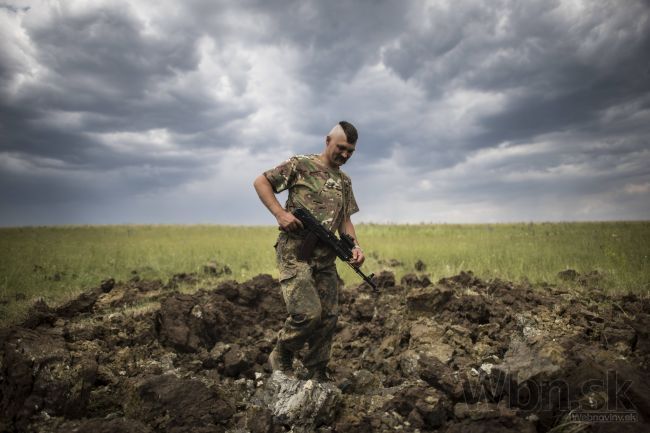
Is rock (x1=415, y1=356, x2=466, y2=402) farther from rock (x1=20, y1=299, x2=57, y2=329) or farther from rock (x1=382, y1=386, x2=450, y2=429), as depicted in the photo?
rock (x1=20, y1=299, x2=57, y2=329)

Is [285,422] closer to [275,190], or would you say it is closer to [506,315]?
[275,190]

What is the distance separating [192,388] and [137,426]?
1.84 feet

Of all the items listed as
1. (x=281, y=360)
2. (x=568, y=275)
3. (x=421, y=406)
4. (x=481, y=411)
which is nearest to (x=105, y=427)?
(x=281, y=360)

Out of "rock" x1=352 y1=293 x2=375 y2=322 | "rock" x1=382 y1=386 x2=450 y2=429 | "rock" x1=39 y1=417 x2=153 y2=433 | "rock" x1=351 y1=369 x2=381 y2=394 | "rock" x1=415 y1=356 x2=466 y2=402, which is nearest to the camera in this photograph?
"rock" x1=39 y1=417 x2=153 y2=433

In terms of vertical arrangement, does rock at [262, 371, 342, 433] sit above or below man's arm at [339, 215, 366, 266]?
below

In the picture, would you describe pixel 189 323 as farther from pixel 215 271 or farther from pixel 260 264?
pixel 260 264

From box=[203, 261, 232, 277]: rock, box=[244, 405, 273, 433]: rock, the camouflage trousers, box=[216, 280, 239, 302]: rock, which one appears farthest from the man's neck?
box=[203, 261, 232, 277]: rock

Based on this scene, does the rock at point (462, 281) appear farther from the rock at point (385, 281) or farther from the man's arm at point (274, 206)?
the man's arm at point (274, 206)

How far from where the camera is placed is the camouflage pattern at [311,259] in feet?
12.0

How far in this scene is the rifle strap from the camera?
373 centimetres

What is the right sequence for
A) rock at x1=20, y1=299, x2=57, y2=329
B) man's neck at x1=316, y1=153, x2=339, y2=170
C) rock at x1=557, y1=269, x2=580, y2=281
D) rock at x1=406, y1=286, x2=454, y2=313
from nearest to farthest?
man's neck at x1=316, y1=153, x2=339, y2=170
rock at x1=20, y1=299, x2=57, y2=329
rock at x1=406, y1=286, x2=454, y2=313
rock at x1=557, y1=269, x2=580, y2=281

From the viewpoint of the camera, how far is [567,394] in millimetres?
3070

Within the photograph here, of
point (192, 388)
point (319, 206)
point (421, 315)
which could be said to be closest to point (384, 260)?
point (421, 315)

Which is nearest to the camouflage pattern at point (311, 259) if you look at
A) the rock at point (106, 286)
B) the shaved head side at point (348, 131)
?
the shaved head side at point (348, 131)
